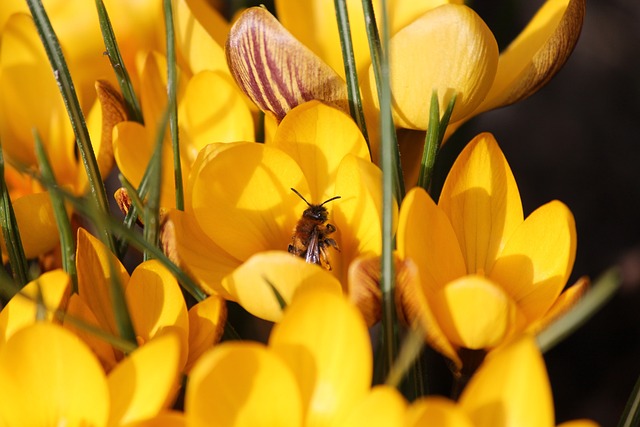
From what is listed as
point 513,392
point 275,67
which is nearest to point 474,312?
point 513,392

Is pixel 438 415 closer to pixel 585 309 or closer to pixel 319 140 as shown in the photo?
pixel 585 309

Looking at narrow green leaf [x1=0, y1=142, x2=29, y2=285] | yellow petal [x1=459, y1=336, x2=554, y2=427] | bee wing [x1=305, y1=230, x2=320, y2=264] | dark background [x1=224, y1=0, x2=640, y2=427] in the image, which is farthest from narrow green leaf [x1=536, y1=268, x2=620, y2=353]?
dark background [x1=224, y1=0, x2=640, y2=427]

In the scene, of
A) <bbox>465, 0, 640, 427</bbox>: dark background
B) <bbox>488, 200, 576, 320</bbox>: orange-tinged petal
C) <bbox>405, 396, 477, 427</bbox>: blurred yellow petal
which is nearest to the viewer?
<bbox>405, 396, 477, 427</bbox>: blurred yellow petal

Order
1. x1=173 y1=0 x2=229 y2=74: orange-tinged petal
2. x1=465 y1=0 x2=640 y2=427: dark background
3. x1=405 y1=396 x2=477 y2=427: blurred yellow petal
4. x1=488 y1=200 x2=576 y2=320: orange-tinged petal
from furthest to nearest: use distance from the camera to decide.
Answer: x1=465 y1=0 x2=640 y2=427: dark background → x1=173 y1=0 x2=229 y2=74: orange-tinged petal → x1=488 y1=200 x2=576 y2=320: orange-tinged petal → x1=405 y1=396 x2=477 y2=427: blurred yellow petal

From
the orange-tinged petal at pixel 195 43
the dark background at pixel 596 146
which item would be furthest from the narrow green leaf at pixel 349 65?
the dark background at pixel 596 146

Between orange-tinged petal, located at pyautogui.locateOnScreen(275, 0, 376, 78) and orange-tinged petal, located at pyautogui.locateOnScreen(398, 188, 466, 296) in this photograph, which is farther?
orange-tinged petal, located at pyautogui.locateOnScreen(275, 0, 376, 78)

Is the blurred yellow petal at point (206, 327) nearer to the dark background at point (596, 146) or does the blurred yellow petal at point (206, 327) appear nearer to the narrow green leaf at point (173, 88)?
the narrow green leaf at point (173, 88)

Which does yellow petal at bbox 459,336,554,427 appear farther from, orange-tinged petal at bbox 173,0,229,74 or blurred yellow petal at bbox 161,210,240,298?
orange-tinged petal at bbox 173,0,229,74
